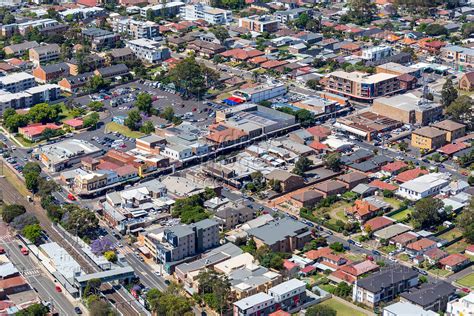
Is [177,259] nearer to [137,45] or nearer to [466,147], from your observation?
[466,147]

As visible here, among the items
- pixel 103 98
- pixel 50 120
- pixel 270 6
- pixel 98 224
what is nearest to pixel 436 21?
pixel 270 6

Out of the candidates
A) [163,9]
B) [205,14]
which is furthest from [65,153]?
[163,9]

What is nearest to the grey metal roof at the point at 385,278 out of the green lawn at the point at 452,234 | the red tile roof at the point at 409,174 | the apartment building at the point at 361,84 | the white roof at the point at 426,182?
the green lawn at the point at 452,234

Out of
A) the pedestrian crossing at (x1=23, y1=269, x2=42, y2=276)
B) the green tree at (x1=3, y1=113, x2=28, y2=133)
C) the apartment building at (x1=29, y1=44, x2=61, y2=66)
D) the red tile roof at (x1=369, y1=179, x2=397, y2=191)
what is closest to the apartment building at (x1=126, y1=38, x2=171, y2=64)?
the apartment building at (x1=29, y1=44, x2=61, y2=66)

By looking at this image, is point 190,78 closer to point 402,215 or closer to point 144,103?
point 144,103

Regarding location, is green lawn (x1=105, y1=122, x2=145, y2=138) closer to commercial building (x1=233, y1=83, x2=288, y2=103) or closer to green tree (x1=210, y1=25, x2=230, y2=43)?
commercial building (x1=233, y1=83, x2=288, y2=103)

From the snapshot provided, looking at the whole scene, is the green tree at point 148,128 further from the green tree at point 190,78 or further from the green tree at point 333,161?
the green tree at point 333,161
